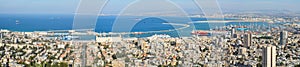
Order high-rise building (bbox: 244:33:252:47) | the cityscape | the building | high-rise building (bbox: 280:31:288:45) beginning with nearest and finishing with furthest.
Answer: the cityscape → the building → high-rise building (bbox: 244:33:252:47) → high-rise building (bbox: 280:31:288:45)

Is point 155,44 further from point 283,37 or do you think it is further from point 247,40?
point 283,37

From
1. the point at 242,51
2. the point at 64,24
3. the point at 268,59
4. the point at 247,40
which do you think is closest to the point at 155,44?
the point at 268,59

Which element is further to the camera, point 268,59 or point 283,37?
point 283,37

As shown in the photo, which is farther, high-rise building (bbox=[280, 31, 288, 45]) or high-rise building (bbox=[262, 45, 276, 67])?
high-rise building (bbox=[280, 31, 288, 45])

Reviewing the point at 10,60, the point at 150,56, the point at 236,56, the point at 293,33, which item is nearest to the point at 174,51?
the point at 150,56

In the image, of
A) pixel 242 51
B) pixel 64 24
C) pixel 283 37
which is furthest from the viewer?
pixel 64 24

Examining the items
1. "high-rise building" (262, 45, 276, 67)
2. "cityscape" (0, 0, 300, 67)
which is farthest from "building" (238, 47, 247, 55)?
"high-rise building" (262, 45, 276, 67)

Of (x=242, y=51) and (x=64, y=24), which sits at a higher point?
(x=64, y=24)

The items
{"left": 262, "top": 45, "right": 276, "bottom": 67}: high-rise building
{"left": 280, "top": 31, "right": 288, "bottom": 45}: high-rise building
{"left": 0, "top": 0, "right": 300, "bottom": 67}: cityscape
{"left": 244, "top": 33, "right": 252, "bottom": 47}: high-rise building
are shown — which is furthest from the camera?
{"left": 280, "top": 31, "right": 288, "bottom": 45}: high-rise building

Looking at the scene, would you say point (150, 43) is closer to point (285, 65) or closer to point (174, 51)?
point (174, 51)

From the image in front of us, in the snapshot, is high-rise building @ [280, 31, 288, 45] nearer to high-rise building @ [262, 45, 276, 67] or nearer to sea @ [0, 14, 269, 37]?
sea @ [0, 14, 269, 37]

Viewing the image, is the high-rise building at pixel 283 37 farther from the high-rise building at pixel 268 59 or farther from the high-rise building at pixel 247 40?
the high-rise building at pixel 268 59
